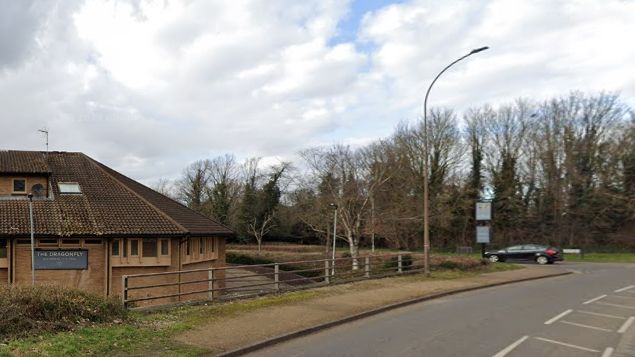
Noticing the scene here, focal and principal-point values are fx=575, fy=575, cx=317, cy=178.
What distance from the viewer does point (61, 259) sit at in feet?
83.6

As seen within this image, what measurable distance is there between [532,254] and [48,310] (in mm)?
35601

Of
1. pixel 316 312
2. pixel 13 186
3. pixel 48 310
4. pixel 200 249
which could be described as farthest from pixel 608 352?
pixel 13 186

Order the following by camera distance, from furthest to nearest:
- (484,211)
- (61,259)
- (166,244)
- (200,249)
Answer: (484,211)
(200,249)
(166,244)
(61,259)

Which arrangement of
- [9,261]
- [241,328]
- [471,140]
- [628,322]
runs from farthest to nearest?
[471,140] → [9,261] → [628,322] → [241,328]

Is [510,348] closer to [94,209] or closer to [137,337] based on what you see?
[137,337]

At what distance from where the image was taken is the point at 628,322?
12.7 m

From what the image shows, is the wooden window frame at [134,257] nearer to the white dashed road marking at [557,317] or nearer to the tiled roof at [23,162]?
the tiled roof at [23,162]

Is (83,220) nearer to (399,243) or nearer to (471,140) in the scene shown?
(399,243)

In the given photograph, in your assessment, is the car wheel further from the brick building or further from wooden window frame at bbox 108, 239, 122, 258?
wooden window frame at bbox 108, 239, 122, 258

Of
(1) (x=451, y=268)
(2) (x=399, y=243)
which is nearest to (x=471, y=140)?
(2) (x=399, y=243)

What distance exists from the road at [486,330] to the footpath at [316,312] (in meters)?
0.30

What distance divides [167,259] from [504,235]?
43.3m

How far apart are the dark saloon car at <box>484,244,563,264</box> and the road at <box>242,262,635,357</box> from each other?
21514mm

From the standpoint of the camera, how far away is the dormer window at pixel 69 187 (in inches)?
1145
